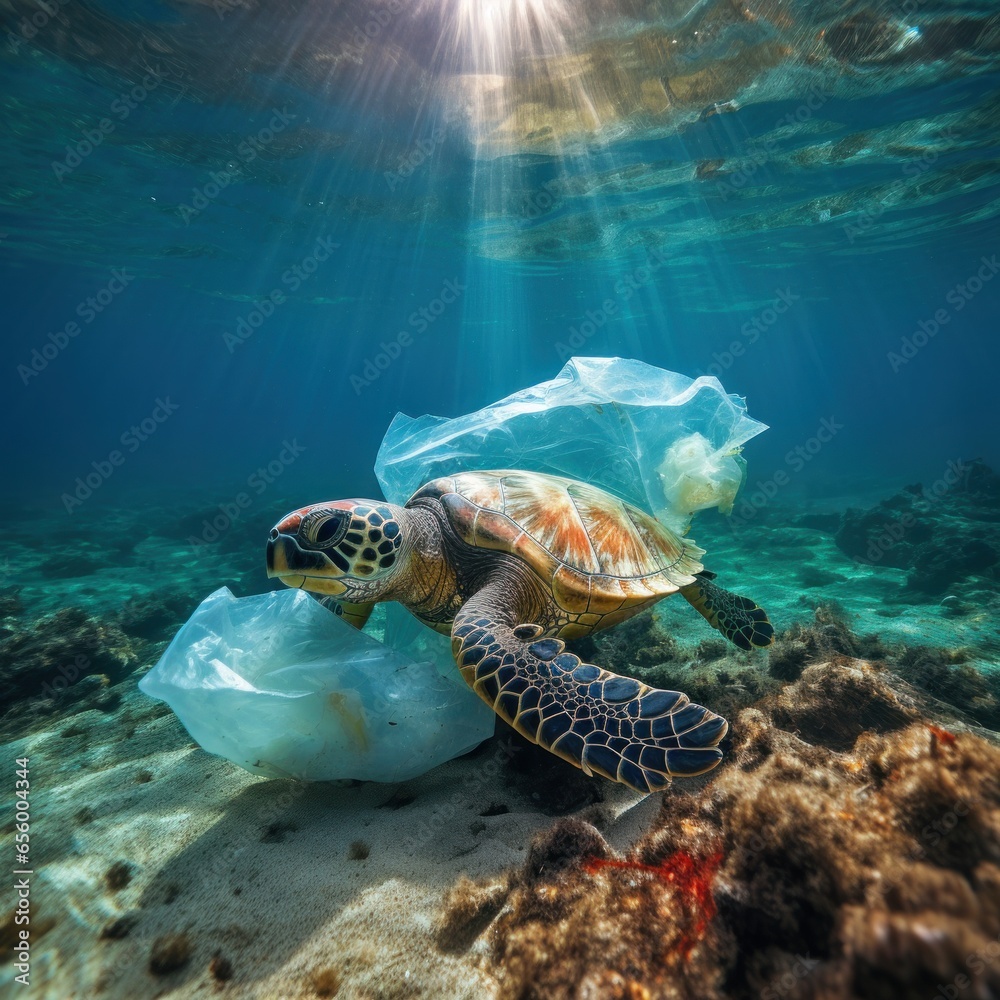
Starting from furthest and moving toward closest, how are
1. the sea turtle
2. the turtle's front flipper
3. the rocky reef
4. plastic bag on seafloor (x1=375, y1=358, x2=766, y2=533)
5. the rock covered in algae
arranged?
the rocky reef < plastic bag on seafloor (x1=375, y1=358, x2=766, y2=533) < the sea turtle < the turtle's front flipper < the rock covered in algae

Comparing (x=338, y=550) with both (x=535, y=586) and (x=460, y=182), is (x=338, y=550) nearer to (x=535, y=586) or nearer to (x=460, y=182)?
(x=535, y=586)

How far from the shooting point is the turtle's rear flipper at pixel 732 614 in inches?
129

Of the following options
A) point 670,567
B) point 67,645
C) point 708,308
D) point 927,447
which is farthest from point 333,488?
point 927,447

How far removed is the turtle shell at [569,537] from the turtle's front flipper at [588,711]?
571mm

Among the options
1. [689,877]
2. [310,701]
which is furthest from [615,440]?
[689,877]

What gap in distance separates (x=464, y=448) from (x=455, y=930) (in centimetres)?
303

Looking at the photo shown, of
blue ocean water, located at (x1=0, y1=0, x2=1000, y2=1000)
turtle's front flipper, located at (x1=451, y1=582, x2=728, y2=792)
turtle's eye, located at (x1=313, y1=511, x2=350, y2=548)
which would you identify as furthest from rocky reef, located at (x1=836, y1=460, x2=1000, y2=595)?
turtle's eye, located at (x1=313, y1=511, x2=350, y2=548)

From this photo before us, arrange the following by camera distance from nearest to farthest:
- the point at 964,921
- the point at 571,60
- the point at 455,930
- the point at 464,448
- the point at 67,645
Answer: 1. the point at 964,921
2. the point at 455,930
3. the point at 464,448
4. the point at 67,645
5. the point at 571,60

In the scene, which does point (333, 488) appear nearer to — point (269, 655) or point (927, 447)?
point (269, 655)

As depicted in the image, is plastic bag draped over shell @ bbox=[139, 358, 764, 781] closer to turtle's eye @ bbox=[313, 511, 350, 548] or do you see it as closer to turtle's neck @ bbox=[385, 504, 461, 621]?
turtle's neck @ bbox=[385, 504, 461, 621]

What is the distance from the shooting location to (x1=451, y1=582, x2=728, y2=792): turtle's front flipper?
1.57 metres

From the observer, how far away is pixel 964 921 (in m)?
0.63

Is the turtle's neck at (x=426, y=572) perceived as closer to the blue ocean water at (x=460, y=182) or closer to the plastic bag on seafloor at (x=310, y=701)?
the plastic bag on seafloor at (x=310, y=701)

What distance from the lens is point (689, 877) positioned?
3.46ft
